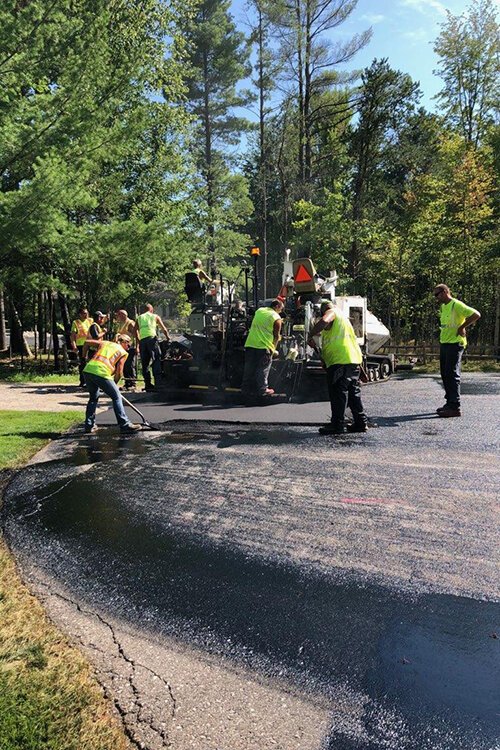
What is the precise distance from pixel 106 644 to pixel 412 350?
18622 mm

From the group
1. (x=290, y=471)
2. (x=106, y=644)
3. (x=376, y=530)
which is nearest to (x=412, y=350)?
(x=290, y=471)

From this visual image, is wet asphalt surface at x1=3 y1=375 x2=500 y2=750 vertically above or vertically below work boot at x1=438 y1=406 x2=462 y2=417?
below

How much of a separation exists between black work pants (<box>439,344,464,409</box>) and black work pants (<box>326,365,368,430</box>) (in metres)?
1.57

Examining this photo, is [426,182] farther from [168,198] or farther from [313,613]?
[313,613]

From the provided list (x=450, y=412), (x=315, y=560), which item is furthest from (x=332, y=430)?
(x=315, y=560)

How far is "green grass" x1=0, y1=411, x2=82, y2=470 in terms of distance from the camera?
21.4 feet

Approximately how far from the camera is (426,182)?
79.4ft

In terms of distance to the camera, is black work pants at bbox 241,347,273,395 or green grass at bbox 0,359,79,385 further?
green grass at bbox 0,359,79,385

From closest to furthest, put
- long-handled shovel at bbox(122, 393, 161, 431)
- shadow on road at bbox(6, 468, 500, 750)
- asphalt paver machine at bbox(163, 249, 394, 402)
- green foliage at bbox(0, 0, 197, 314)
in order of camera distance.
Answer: shadow on road at bbox(6, 468, 500, 750) → long-handled shovel at bbox(122, 393, 161, 431) → asphalt paver machine at bbox(163, 249, 394, 402) → green foliage at bbox(0, 0, 197, 314)

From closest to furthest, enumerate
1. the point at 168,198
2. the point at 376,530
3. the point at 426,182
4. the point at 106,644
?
the point at 106,644
the point at 376,530
the point at 168,198
the point at 426,182

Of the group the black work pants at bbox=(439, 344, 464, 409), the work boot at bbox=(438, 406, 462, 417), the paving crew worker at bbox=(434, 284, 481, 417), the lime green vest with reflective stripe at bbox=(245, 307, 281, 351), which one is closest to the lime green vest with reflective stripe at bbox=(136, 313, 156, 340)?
the lime green vest with reflective stripe at bbox=(245, 307, 281, 351)

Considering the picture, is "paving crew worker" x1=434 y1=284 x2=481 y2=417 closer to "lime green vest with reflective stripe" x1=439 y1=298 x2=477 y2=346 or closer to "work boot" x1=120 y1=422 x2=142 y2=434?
"lime green vest with reflective stripe" x1=439 y1=298 x2=477 y2=346

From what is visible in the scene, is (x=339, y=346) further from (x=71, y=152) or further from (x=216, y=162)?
(x=216, y=162)

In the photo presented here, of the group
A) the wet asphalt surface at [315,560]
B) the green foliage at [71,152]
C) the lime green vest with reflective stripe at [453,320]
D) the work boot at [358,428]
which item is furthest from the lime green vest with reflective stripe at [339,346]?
the green foliage at [71,152]
